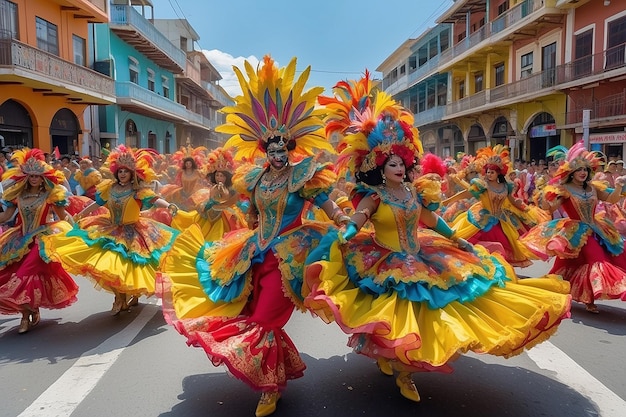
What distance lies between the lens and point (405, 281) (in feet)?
12.6

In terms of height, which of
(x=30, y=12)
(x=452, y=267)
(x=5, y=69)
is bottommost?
(x=452, y=267)

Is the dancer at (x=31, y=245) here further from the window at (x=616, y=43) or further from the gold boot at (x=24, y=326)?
the window at (x=616, y=43)

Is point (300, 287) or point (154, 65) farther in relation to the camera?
point (154, 65)

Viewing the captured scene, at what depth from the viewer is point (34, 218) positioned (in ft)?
21.3

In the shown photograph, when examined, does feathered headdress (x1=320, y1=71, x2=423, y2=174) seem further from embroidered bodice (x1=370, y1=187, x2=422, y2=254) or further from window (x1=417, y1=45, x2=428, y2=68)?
window (x1=417, y1=45, x2=428, y2=68)

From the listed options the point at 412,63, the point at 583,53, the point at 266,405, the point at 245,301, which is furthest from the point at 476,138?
the point at 266,405

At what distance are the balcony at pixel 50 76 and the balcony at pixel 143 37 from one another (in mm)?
4029

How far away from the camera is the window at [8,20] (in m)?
17.7

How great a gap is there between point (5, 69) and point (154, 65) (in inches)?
742

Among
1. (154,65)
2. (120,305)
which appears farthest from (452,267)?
(154,65)

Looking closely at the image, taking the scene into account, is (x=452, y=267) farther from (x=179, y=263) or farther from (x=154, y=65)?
(x=154, y=65)

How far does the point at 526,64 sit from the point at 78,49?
68.1ft

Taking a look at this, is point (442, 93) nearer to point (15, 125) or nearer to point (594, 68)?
point (594, 68)

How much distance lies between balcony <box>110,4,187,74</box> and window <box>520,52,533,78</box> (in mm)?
19056
